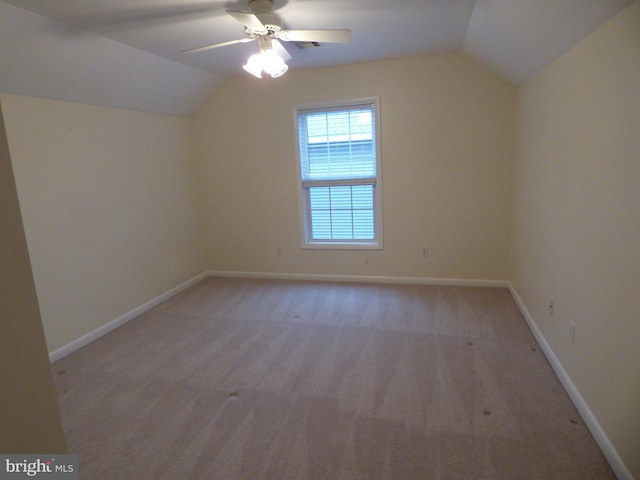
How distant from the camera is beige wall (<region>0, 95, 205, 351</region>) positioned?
110 inches

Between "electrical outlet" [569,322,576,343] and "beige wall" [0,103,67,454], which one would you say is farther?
"electrical outlet" [569,322,576,343]

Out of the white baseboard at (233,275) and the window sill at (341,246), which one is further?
the window sill at (341,246)

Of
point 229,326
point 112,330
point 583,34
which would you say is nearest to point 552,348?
point 583,34

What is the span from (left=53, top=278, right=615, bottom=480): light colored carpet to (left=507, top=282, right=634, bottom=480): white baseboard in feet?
0.12

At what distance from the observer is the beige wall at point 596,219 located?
1604 millimetres

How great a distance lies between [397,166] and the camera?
410 cm

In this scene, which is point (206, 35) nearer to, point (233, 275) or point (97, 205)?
point (97, 205)

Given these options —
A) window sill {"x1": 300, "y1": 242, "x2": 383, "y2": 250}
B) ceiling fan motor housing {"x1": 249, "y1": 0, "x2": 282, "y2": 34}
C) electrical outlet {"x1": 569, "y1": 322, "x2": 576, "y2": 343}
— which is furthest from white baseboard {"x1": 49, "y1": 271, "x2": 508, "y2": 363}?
ceiling fan motor housing {"x1": 249, "y1": 0, "x2": 282, "y2": 34}

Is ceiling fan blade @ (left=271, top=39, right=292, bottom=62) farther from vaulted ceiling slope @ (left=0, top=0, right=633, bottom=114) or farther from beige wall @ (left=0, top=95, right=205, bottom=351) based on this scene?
beige wall @ (left=0, top=95, right=205, bottom=351)

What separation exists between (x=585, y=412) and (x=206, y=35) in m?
→ 3.58

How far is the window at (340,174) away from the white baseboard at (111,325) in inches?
65.3

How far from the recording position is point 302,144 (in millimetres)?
4383

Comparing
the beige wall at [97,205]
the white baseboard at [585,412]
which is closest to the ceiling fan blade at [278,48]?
the beige wall at [97,205]

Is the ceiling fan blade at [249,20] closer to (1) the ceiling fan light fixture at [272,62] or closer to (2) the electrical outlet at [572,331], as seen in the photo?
(1) the ceiling fan light fixture at [272,62]
